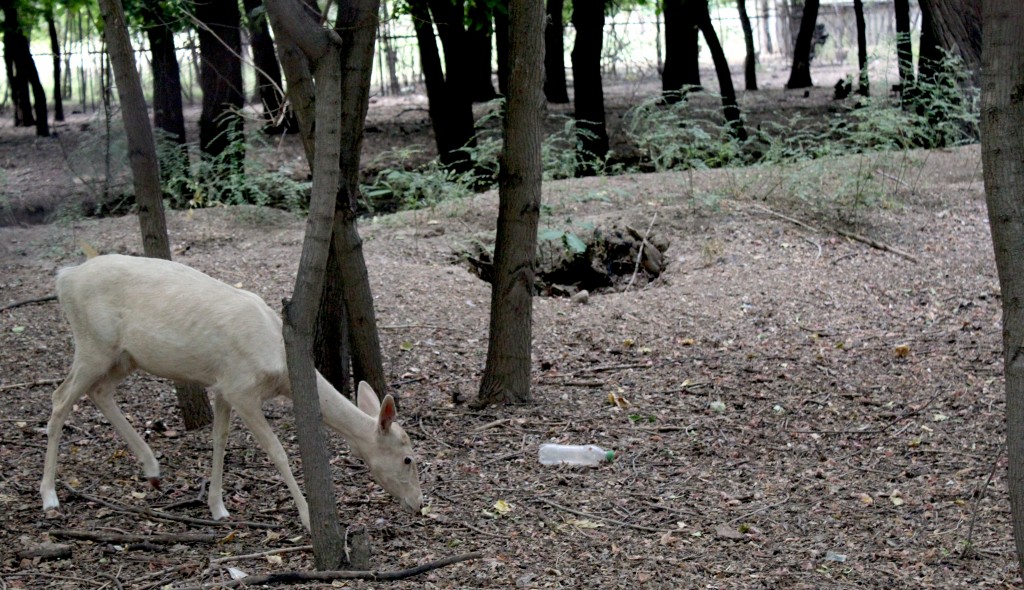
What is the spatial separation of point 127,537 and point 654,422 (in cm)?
348

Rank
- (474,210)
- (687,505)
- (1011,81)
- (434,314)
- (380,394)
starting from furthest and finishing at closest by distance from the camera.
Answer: (474,210)
(434,314)
(380,394)
(687,505)
(1011,81)

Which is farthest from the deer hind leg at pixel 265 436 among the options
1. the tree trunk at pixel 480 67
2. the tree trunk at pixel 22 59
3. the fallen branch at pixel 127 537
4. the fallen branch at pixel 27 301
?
the tree trunk at pixel 22 59

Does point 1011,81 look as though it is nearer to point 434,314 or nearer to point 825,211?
point 434,314

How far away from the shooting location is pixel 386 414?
5.39 meters

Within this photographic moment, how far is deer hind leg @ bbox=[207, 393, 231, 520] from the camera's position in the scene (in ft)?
17.8

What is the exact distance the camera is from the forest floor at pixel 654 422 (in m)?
4.95

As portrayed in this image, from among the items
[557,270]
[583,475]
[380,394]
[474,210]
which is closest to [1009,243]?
[583,475]

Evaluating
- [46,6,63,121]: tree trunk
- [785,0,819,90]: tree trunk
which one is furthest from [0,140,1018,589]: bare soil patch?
[46,6,63,121]: tree trunk

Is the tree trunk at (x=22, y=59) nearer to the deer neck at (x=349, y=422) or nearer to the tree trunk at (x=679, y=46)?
the tree trunk at (x=679, y=46)

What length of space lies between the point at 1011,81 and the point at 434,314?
599 cm

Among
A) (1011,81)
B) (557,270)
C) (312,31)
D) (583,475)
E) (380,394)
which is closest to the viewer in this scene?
(1011,81)

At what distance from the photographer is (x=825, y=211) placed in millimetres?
11398

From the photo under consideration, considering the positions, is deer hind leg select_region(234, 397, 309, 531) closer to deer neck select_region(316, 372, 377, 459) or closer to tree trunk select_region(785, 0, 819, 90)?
deer neck select_region(316, 372, 377, 459)

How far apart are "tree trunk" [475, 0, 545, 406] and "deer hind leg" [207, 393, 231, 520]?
2034mm
